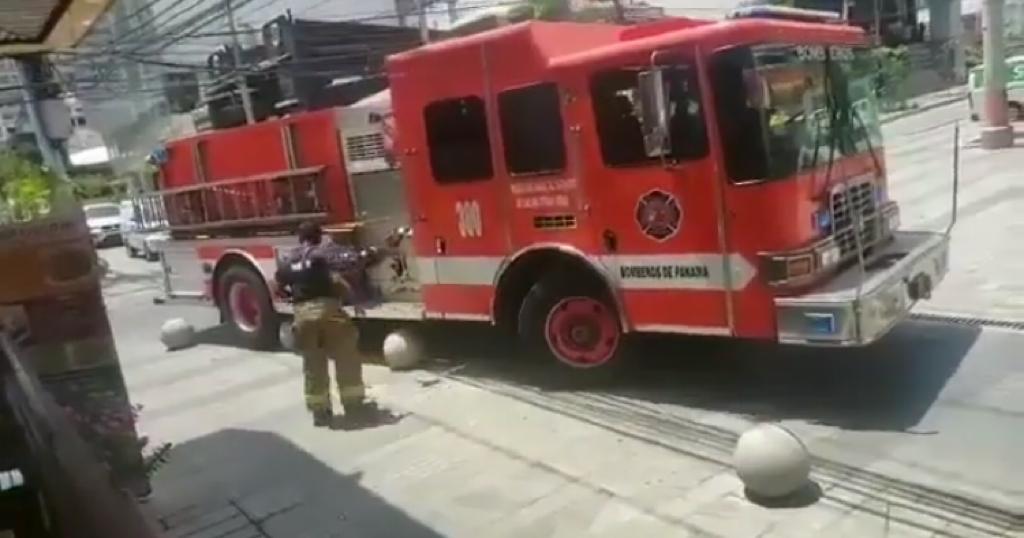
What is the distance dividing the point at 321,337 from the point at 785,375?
3.64 meters

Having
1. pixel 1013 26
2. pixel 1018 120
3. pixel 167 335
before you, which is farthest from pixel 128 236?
pixel 1013 26

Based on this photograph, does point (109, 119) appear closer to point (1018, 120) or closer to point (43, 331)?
point (1018, 120)

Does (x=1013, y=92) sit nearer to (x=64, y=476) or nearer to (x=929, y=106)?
(x=929, y=106)

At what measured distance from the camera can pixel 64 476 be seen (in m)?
3.41

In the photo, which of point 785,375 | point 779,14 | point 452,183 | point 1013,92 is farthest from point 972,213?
point 1013,92

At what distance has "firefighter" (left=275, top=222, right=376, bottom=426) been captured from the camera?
24.2 feet

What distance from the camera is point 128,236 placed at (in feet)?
84.5

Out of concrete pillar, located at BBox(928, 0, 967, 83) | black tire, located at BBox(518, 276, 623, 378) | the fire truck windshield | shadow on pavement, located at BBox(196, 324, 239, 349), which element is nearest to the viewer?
the fire truck windshield

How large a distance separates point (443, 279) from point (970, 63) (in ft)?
156

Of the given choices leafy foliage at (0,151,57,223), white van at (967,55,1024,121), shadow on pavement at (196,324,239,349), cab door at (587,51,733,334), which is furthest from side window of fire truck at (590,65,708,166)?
white van at (967,55,1024,121)

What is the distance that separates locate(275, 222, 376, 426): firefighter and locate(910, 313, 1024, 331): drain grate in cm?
490

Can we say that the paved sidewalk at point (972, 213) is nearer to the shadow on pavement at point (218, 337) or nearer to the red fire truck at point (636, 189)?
the red fire truck at point (636, 189)

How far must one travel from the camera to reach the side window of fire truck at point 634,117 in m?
6.23

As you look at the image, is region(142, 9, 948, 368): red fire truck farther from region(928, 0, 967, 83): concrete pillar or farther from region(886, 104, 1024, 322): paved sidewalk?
region(928, 0, 967, 83): concrete pillar
